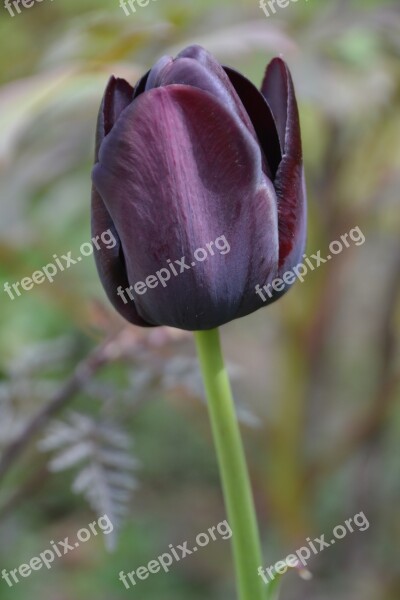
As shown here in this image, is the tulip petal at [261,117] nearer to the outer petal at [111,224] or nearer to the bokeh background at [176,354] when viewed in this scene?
the outer petal at [111,224]

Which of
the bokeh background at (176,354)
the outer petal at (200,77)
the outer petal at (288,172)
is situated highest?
the outer petal at (200,77)

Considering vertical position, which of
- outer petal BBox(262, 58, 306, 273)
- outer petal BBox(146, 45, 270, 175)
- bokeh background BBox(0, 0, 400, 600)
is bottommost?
bokeh background BBox(0, 0, 400, 600)

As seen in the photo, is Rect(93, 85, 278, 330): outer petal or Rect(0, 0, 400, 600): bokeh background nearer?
Rect(93, 85, 278, 330): outer petal

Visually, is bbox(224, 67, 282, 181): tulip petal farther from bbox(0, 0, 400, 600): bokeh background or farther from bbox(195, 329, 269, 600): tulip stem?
bbox(0, 0, 400, 600): bokeh background

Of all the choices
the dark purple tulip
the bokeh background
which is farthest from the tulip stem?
the bokeh background

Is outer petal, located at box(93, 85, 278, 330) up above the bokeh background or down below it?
above

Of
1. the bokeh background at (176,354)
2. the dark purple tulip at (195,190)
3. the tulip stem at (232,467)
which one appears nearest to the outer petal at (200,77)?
the dark purple tulip at (195,190)

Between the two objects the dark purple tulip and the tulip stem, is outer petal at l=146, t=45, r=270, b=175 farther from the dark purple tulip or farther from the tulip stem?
the tulip stem
